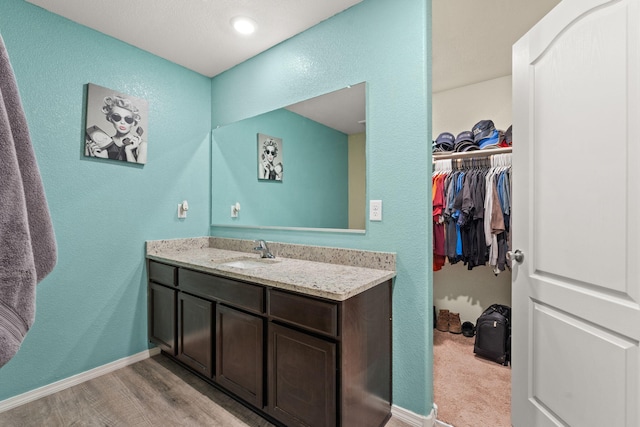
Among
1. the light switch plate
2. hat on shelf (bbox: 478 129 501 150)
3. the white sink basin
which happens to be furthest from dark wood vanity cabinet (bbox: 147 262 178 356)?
hat on shelf (bbox: 478 129 501 150)

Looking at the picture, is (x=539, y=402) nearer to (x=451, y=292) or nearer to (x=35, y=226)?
(x=451, y=292)

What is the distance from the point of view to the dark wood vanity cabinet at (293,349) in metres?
1.32

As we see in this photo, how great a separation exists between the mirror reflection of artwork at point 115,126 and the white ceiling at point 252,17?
453mm

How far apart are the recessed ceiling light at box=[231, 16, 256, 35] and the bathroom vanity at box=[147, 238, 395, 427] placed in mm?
1550

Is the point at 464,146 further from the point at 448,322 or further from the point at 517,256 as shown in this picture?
the point at 448,322

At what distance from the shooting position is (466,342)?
8.84 ft

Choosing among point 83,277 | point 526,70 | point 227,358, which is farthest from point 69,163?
→ point 526,70

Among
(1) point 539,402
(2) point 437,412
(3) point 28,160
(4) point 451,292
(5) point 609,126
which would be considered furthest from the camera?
(4) point 451,292

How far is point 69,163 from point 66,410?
152 cm

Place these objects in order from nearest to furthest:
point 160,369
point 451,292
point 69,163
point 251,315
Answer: point 251,315 → point 69,163 → point 160,369 → point 451,292

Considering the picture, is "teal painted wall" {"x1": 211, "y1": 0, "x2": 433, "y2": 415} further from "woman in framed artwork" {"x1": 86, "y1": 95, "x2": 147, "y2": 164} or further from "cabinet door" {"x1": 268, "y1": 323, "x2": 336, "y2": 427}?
"woman in framed artwork" {"x1": 86, "y1": 95, "x2": 147, "y2": 164}

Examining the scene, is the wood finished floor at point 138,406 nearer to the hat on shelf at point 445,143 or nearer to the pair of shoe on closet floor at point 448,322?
the pair of shoe on closet floor at point 448,322

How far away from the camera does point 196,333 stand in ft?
6.42

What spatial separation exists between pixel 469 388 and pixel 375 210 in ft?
4.50
